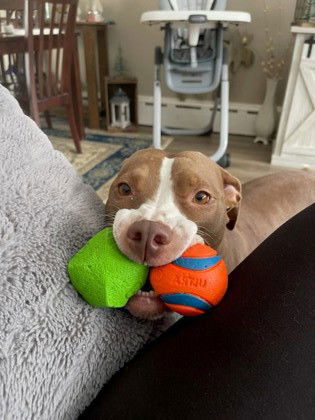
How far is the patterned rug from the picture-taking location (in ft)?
9.04

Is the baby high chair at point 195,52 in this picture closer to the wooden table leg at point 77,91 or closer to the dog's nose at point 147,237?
the wooden table leg at point 77,91

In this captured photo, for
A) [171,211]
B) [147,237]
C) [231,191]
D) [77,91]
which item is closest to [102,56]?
[77,91]

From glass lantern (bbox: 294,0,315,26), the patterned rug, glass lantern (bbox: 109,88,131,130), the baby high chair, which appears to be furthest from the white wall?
the patterned rug

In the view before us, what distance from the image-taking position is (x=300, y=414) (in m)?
0.39

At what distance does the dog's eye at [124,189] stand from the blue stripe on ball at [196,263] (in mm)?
280

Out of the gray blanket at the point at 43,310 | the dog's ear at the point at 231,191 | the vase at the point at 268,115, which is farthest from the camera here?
the vase at the point at 268,115

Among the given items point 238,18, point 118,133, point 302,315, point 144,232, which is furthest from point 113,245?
point 118,133

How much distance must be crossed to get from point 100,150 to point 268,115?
61.5 inches

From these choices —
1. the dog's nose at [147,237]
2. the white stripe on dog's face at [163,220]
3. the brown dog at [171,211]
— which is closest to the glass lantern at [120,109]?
the brown dog at [171,211]

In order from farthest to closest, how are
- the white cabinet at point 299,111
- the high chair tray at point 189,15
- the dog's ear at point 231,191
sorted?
the white cabinet at point 299,111 < the high chair tray at point 189,15 < the dog's ear at point 231,191

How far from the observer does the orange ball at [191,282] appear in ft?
1.92

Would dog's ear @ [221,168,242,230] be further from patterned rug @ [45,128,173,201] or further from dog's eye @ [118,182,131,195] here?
patterned rug @ [45,128,173,201]

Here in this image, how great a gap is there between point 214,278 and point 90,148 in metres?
2.95

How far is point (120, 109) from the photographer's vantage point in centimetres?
389
